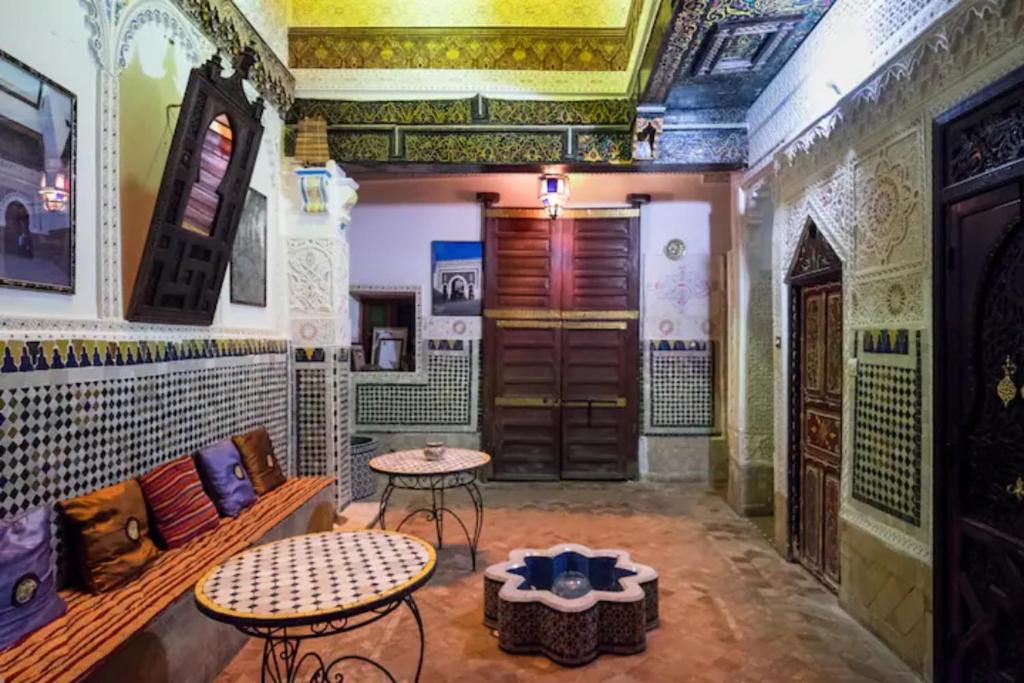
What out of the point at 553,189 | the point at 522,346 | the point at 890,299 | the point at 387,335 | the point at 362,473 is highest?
the point at 553,189

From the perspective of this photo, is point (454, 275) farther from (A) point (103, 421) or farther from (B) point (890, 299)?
(B) point (890, 299)

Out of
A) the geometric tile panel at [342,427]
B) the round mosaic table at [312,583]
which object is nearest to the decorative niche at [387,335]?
the geometric tile panel at [342,427]

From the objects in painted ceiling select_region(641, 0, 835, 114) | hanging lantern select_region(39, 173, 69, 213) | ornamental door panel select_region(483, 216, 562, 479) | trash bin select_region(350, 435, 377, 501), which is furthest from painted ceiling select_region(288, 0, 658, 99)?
trash bin select_region(350, 435, 377, 501)

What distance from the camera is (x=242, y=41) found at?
153 inches

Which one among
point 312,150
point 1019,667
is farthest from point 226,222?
point 1019,667

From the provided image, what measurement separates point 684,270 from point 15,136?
5.83m

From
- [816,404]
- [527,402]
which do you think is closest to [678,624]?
[816,404]

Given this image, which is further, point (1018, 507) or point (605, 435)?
point (605, 435)

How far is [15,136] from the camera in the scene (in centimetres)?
210

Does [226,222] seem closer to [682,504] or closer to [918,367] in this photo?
[918,367]

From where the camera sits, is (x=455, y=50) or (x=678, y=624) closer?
(x=678, y=624)

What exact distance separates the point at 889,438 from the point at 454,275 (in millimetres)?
4644

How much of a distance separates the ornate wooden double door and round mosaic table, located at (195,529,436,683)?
415cm

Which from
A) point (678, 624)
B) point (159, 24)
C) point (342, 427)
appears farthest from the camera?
point (342, 427)
